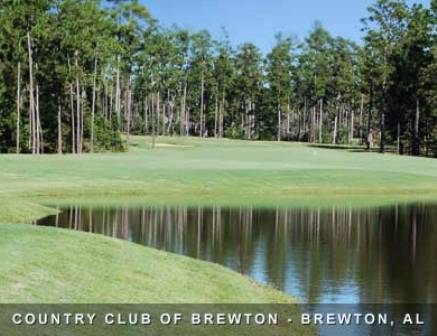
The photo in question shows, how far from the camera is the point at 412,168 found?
65.5 metres

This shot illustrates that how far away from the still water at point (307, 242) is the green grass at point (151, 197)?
2.14 meters

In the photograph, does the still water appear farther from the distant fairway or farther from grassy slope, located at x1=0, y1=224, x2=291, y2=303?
the distant fairway

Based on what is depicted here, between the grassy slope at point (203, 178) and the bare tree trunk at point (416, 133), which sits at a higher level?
the bare tree trunk at point (416, 133)

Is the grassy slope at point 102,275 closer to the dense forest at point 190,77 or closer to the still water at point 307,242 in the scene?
the still water at point 307,242

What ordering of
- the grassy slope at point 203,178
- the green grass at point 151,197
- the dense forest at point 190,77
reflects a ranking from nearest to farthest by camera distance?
the green grass at point 151,197 → the grassy slope at point 203,178 → the dense forest at point 190,77

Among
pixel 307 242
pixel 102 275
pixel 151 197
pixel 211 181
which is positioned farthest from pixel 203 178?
pixel 102 275

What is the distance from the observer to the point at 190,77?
15050 cm

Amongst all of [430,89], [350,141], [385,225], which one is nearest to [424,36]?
[430,89]

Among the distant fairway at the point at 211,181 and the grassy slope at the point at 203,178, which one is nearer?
the distant fairway at the point at 211,181

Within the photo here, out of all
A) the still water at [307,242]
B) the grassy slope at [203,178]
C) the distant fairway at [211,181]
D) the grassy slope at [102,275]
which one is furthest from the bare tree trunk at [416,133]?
the grassy slope at [102,275]

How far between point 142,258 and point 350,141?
431ft

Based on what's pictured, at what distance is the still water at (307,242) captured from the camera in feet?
65.8

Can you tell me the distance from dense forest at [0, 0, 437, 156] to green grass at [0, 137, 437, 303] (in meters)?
20.5

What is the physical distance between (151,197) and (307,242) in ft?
60.6
